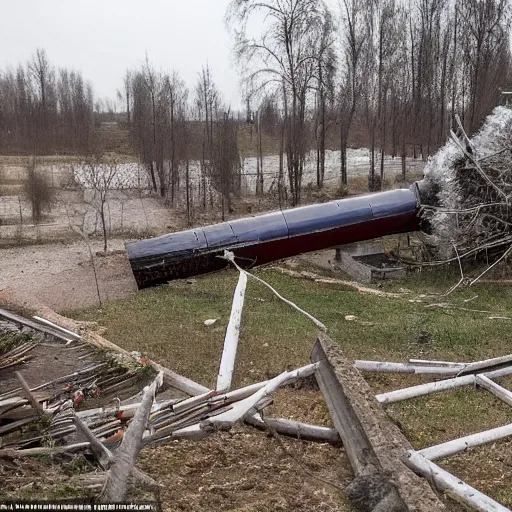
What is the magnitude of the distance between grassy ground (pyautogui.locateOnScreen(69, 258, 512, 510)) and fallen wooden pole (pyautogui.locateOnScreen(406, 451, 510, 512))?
47cm

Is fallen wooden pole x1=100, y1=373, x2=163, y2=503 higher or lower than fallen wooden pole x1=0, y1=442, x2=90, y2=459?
below

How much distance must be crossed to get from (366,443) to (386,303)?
18.5 ft

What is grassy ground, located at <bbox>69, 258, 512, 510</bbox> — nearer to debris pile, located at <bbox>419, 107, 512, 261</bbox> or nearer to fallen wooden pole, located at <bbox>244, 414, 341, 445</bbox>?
fallen wooden pole, located at <bbox>244, 414, 341, 445</bbox>

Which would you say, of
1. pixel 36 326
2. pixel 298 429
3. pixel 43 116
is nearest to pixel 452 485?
pixel 298 429

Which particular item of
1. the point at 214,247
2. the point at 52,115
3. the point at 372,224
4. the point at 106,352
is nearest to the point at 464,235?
the point at 372,224

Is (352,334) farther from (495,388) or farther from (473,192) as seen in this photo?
(473,192)

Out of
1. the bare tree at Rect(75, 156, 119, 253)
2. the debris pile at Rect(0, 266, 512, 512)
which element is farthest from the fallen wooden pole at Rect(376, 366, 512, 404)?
the bare tree at Rect(75, 156, 119, 253)

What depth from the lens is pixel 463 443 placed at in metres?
4.25

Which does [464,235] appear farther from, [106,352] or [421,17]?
[421,17]

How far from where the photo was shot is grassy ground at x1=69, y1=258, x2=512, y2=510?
4.96 metres

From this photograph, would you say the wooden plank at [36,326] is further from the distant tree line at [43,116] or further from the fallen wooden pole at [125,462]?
the distant tree line at [43,116]

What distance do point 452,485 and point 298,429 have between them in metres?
1.20

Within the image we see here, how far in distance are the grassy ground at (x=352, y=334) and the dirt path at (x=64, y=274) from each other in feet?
3.34

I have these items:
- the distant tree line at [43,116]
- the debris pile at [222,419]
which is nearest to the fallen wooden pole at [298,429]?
the debris pile at [222,419]
